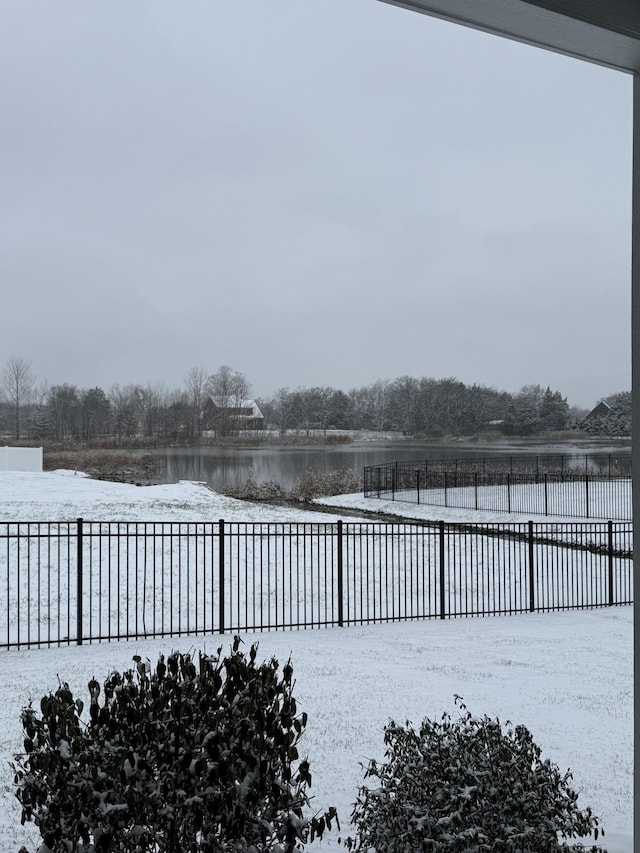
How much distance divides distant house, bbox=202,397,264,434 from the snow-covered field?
7115 mm

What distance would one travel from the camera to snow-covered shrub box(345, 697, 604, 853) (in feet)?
5.63

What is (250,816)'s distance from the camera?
4.63ft

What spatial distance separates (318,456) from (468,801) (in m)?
16.4

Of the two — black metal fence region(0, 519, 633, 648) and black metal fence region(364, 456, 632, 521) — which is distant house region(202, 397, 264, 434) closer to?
black metal fence region(0, 519, 633, 648)

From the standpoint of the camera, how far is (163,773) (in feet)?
4.59

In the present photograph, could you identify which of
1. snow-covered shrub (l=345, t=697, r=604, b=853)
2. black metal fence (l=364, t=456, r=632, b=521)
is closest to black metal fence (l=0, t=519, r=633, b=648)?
snow-covered shrub (l=345, t=697, r=604, b=853)

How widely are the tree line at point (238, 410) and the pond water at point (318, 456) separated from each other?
0.51 m

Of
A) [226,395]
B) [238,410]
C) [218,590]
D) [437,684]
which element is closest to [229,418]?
[238,410]

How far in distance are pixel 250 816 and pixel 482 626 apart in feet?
20.5

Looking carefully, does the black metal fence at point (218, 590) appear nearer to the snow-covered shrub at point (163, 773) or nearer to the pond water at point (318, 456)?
the pond water at point (318, 456)

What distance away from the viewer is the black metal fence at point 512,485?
16.8 m

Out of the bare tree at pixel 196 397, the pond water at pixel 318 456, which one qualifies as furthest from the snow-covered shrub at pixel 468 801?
the bare tree at pixel 196 397

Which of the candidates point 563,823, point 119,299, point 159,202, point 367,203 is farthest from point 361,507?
point 119,299

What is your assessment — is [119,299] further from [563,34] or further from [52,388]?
[563,34]
